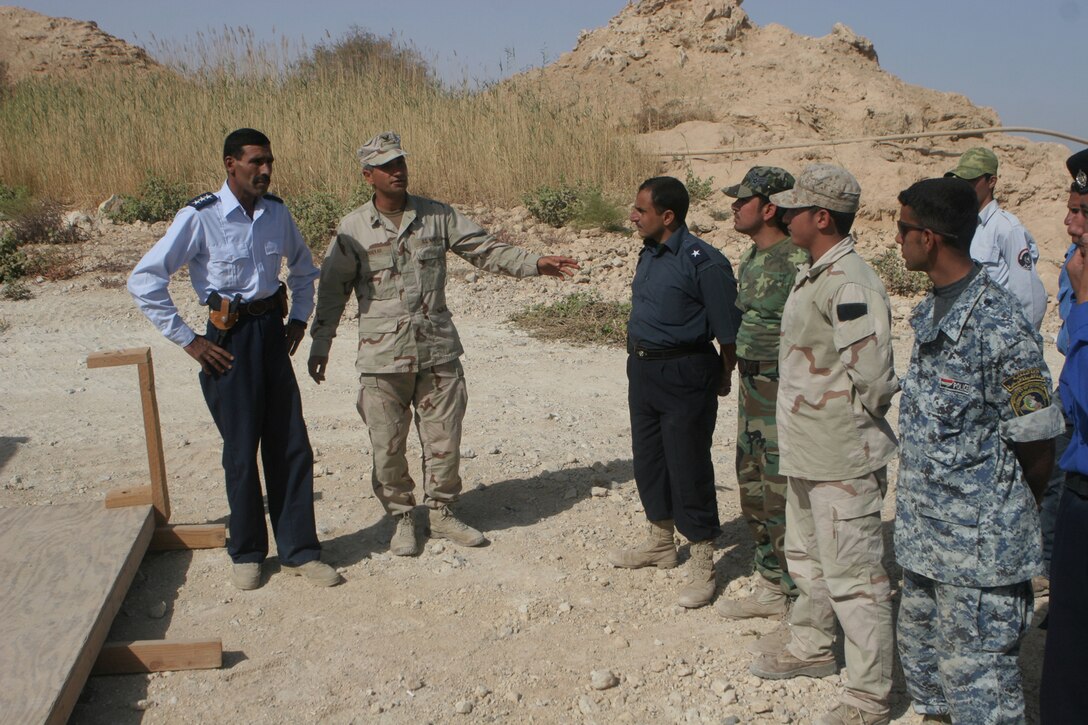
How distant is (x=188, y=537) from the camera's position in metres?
4.62

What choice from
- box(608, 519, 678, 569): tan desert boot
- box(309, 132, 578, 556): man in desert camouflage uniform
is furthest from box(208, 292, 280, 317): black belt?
box(608, 519, 678, 569): tan desert boot

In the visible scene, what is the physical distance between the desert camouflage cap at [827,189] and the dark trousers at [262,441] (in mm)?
2354

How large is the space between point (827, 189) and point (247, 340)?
2.50m

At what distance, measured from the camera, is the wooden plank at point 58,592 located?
3.10 m

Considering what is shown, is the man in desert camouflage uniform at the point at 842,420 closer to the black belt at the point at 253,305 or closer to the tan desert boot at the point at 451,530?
the tan desert boot at the point at 451,530

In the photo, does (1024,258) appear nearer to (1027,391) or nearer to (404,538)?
(1027,391)

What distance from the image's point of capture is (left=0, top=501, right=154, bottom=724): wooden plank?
3098 mm

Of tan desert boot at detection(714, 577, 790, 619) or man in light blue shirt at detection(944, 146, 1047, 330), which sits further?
man in light blue shirt at detection(944, 146, 1047, 330)

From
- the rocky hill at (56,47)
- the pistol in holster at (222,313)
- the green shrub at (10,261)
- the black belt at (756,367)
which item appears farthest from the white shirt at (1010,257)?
the rocky hill at (56,47)

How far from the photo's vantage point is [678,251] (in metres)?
3.98

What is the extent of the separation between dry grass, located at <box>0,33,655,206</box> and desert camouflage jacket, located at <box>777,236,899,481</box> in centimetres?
986

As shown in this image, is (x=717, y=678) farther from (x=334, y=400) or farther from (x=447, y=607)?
(x=334, y=400)

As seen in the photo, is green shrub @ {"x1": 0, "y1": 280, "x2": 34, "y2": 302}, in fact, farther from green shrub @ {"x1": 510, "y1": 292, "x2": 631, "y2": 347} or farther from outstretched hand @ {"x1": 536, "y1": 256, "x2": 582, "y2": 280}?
outstretched hand @ {"x1": 536, "y1": 256, "x2": 582, "y2": 280}

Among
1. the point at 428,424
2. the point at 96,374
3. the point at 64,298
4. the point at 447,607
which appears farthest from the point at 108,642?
the point at 64,298
